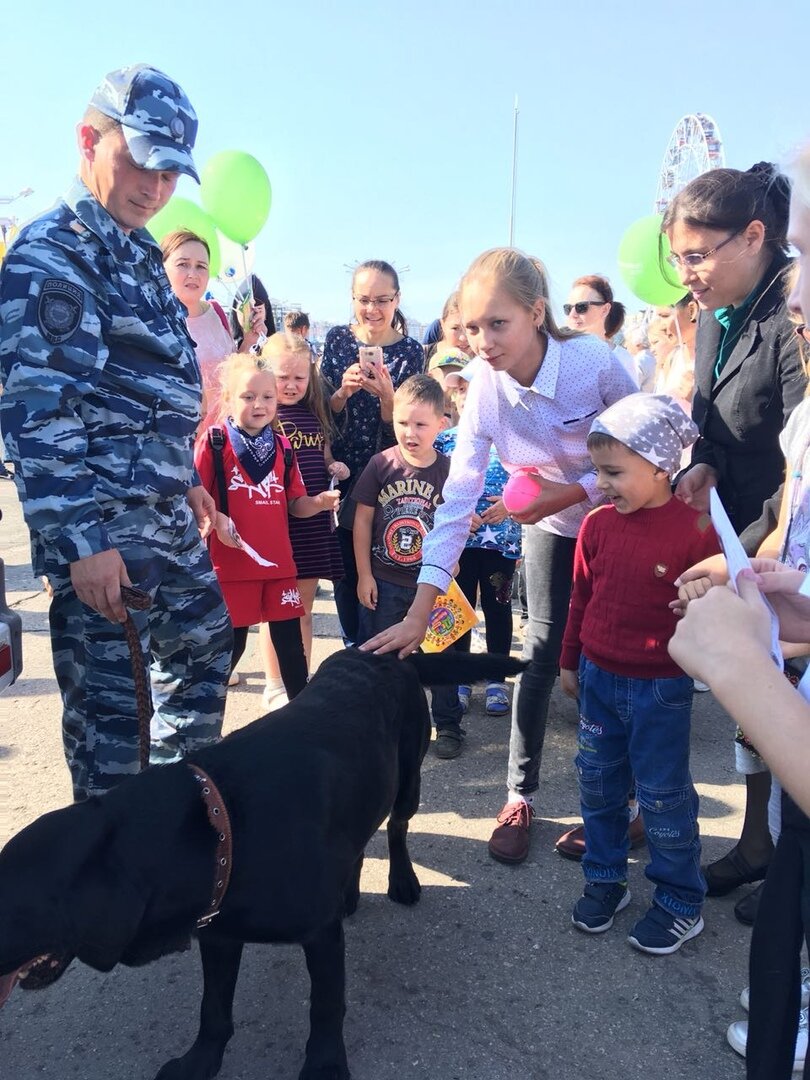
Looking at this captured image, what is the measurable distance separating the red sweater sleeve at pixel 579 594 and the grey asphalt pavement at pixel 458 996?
0.79 metres

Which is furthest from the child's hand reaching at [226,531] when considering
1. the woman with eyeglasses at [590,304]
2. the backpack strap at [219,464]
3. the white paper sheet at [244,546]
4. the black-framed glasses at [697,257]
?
the woman with eyeglasses at [590,304]

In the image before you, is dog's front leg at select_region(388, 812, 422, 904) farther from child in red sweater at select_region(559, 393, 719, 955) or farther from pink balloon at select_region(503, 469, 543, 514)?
pink balloon at select_region(503, 469, 543, 514)

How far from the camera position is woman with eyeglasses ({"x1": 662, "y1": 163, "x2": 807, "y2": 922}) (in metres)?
2.47

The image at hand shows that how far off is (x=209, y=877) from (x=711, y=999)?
149 cm

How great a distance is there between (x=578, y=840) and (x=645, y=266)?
4697 millimetres

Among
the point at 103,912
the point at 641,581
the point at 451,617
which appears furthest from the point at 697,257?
the point at 103,912

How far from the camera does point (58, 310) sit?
1.99 meters

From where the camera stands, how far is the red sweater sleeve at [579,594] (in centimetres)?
253

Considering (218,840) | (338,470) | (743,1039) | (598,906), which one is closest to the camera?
(218,840)

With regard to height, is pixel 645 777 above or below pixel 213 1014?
above

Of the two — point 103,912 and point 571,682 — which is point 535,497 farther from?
point 103,912

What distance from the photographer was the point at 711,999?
2.18 metres

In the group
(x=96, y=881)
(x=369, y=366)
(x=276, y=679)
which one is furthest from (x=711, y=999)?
(x=369, y=366)

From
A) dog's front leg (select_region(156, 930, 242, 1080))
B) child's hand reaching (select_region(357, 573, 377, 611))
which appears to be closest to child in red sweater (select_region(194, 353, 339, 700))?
child's hand reaching (select_region(357, 573, 377, 611))
